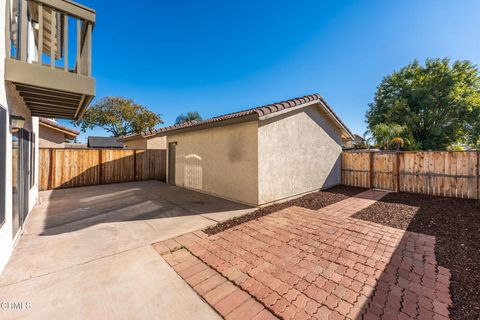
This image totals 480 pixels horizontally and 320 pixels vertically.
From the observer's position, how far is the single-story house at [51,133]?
39.9 feet

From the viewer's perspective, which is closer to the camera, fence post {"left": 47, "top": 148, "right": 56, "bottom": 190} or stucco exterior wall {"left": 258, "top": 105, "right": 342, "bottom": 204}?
stucco exterior wall {"left": 258, "top": 105, "right": 342, "bottom": 204}

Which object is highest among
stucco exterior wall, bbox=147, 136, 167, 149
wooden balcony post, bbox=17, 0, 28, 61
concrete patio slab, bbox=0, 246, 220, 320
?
wooden balcony post, bbox=17, 0, 28, 61

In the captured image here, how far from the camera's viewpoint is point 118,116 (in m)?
30.0

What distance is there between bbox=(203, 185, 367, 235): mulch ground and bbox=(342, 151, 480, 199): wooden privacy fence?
3.13 ft

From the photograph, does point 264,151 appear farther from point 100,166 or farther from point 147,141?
point 147,141

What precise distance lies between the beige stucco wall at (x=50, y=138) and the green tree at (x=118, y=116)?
18.0m

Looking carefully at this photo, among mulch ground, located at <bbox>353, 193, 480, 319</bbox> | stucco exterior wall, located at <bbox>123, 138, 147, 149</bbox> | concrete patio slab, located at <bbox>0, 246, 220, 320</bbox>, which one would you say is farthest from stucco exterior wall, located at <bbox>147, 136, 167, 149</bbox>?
mulch ground, located at <bbox>353, 193, 480, 319</bbox>

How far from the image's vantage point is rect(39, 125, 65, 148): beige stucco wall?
490 inches

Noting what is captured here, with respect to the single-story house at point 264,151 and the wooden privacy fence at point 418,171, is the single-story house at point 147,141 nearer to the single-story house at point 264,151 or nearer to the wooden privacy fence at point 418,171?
the single-story house at point 264,151

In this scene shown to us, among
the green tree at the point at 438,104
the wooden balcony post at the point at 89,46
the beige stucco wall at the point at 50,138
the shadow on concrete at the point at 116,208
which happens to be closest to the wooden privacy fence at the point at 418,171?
the shadow on concrete at the point at 116,208

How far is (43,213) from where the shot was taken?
18.9 feet

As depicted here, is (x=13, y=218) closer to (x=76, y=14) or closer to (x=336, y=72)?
(x=76, y=14)

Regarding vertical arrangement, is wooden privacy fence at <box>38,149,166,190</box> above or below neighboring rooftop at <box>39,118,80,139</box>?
below

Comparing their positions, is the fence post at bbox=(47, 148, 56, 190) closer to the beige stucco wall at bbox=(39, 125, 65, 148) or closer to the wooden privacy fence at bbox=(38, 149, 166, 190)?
the wooden privacy fence at bbox=(38, 149, 166, 190)
